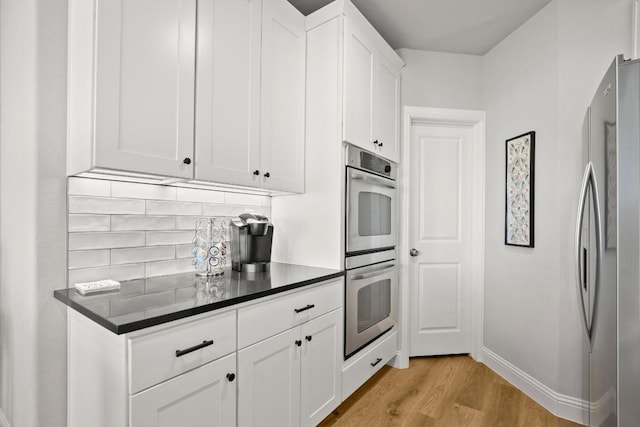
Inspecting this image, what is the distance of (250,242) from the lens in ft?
6.16

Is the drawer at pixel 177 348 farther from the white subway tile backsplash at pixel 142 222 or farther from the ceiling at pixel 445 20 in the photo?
the ceiling at pixel 445 20

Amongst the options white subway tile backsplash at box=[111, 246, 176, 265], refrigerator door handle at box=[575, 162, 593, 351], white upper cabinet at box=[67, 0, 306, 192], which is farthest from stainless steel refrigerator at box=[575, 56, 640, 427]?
white subway tile backsplash at box=[111, 246, 176, 265]

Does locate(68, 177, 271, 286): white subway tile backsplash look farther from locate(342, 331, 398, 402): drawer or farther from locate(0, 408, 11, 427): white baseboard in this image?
locate(342, 331, 398, 402): drawer

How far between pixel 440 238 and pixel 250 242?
6.32ft

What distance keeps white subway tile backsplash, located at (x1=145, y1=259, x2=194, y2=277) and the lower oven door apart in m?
0.98

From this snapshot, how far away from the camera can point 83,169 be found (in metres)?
1.31

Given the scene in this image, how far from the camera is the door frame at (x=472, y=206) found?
2.90m

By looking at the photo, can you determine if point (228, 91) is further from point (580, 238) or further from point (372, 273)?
point (580, 238)

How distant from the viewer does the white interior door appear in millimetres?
3029

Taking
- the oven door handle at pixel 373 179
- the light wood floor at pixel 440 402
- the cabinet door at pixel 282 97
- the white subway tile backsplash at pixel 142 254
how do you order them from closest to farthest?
the white subway tile backsplash at pixel 142 254
the cabinet door at pixel 282 97
the light wood floor at pixel 440 402
the oven door handle at pixel 373 179

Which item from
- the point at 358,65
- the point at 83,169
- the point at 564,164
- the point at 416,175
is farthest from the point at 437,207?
the point at 83,169

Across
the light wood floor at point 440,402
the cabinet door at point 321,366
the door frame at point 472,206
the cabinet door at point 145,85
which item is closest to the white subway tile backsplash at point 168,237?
the cabinet door at point 145,85

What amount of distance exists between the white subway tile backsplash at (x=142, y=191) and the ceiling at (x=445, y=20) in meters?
1.62

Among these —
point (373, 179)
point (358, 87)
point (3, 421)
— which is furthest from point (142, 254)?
point (358, 87)
